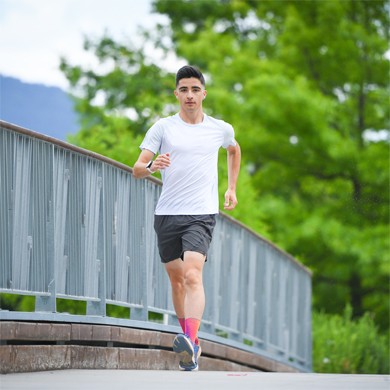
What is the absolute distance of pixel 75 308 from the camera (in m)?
17.7

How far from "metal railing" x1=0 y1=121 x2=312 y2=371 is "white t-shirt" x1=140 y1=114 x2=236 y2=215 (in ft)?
2.41

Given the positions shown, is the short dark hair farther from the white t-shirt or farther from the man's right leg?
the man's right leg

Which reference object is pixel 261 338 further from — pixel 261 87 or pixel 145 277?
pixel 261 87

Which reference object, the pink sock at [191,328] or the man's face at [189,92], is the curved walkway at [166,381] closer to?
the pink sock at [191,328]

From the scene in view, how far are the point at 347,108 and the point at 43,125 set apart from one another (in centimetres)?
920

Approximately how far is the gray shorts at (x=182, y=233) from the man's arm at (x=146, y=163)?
1.40 ft

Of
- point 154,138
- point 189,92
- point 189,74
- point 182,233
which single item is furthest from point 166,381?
point 189,74

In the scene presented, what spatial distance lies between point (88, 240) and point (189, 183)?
1283 mm

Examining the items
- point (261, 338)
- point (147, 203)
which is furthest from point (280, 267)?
point (147, 203)

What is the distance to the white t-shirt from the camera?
322 inches

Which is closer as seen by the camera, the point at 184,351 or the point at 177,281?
the point at 184,351

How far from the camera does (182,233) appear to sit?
27.4 feet

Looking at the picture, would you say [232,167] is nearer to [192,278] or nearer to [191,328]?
[192,278]

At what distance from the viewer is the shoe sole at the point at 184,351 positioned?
7965mm
